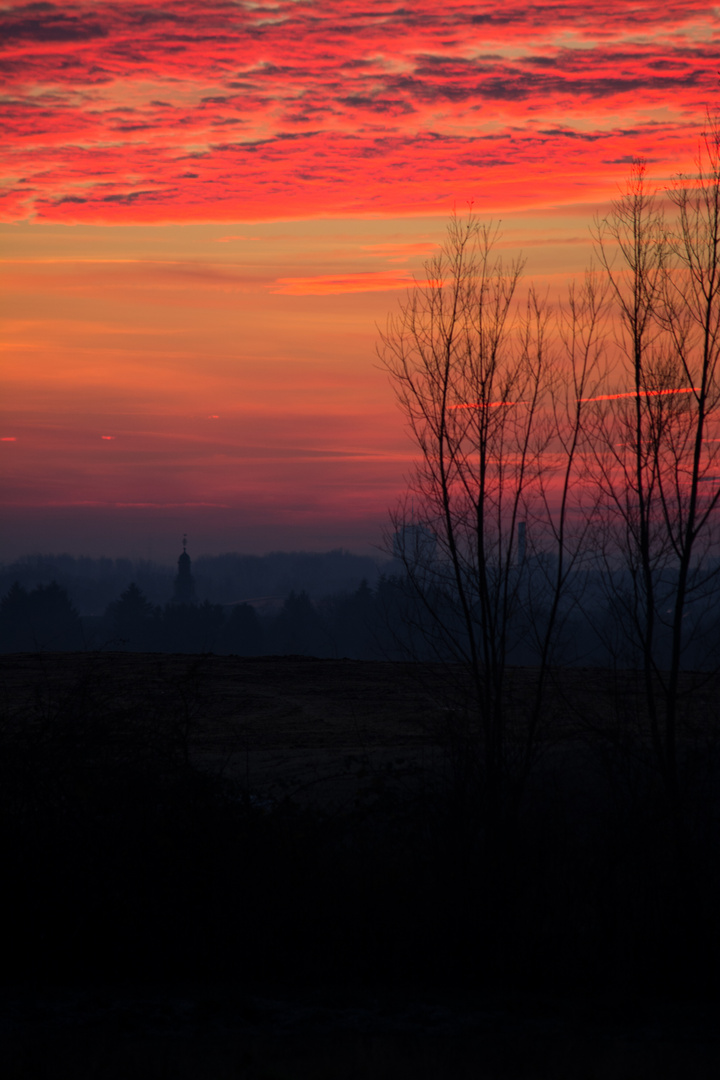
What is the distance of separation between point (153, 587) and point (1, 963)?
15955 cm

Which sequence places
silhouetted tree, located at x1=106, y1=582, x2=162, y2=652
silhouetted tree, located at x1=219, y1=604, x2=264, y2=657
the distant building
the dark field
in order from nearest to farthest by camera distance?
the dark field
silhouetted tree, located at x1=106, y1=582, x2=162, y2=652
silhouetted tree, located at x1=219, y1=604, x2=264, y2=657
the distant building

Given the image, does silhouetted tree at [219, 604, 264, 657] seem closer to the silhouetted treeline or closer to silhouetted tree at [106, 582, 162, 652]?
silhouetted tree at [106, 582, 162, 652]

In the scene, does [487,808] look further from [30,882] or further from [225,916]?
[30,882]

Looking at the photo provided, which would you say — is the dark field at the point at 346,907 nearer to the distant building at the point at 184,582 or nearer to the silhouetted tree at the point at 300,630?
the silhouetted tree at the point at 300,630

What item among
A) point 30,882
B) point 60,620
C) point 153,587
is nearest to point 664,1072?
point 30,882

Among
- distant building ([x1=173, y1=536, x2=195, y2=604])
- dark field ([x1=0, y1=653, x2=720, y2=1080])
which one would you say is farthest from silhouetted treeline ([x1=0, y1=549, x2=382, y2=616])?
dark field ([x1=0, y1=653, x2=720, y2=1080])

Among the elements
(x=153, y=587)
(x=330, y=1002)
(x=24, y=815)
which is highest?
(x=153, y=587)

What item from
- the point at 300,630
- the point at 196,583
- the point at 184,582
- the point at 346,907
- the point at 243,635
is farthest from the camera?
the point at 196,583

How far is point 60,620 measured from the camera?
233 ft

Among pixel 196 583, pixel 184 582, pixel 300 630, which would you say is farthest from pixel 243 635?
pixel 196 583

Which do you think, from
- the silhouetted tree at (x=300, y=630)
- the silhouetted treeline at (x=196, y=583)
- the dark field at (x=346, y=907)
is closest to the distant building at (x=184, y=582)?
the silhouetted treeline at (x=196, y=583)

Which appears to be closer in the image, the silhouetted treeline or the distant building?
the distant building

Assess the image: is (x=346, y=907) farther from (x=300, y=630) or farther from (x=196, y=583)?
(x=196, y=583)

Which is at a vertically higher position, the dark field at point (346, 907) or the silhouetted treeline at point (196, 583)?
the silhouetted treeline at point (196, 583)
